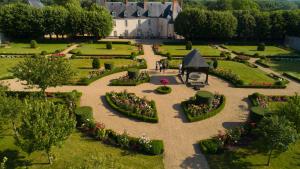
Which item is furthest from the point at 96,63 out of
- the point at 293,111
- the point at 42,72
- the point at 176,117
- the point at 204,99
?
the point at 293,111

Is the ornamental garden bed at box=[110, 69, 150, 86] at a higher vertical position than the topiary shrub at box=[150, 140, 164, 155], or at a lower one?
higher

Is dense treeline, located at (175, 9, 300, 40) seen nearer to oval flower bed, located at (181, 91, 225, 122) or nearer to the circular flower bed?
the circular flower bed

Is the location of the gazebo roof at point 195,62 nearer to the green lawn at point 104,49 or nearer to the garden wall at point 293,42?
the green lawn at point 104,49

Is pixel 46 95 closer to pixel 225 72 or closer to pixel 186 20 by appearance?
pixel 225 72

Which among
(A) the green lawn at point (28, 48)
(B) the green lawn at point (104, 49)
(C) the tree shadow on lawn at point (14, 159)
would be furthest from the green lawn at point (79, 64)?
(C) the tree shadow on lawn at point (14, 159)

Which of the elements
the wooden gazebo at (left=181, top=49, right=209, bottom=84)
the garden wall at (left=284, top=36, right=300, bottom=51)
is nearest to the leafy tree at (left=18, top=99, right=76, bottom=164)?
the wooden gazebo at (left=181, top=49, right=209, bottom=84)

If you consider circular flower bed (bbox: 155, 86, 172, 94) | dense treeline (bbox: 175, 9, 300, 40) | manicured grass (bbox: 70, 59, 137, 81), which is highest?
dense treeline (bbox: 175, 9, 300, 40)

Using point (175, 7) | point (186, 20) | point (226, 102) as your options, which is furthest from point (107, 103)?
point (175, 7)

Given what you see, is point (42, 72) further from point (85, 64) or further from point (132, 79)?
point (85, 64)
